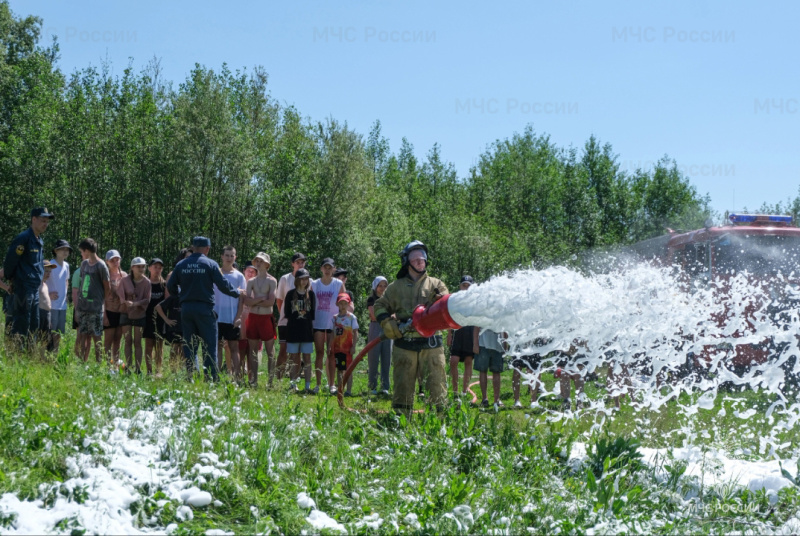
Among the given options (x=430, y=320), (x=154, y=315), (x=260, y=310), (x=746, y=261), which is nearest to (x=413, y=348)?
(x=430, y=320)

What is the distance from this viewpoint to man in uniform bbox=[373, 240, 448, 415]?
718 centimetres

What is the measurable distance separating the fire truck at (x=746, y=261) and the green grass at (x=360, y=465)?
5.46 metres

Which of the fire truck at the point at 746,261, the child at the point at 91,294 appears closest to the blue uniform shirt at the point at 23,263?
the child at the point at 91,294

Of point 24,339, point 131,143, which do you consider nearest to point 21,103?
point 131,143

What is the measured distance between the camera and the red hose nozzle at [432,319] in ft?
21.0

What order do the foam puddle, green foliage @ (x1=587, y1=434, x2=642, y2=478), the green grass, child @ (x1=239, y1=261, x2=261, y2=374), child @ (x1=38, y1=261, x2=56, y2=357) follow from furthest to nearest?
child @ (x1=239, y1=261, x2=261, y2=374), child @ (x1=38, y1=261, x2=56, y2=357), green foliage @ (x1=587, y1=434, x2=642, y2=478), the green grass, the foam puddle

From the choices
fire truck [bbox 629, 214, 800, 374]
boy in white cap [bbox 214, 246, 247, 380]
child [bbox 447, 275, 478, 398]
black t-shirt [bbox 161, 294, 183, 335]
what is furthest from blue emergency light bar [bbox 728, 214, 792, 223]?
black t-shirt [bbox 161, 294, 183, 335]

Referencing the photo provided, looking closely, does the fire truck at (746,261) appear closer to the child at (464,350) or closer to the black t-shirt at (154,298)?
the child at (464,350)

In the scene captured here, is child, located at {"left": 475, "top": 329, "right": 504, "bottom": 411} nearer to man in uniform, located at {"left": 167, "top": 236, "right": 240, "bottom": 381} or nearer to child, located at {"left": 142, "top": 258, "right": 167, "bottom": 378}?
man in uniform, located at {"left": 167, "top": 236, "right": 240, "bottom": 381}

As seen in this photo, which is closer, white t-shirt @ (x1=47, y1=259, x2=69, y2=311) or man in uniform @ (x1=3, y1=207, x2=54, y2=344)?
man in uniform @ (x1=3, y1=207, x2=54, y2=344)

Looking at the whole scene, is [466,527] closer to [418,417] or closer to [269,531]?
[269,531]

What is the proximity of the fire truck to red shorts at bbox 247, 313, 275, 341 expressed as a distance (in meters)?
6.41

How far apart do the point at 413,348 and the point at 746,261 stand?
310 inches

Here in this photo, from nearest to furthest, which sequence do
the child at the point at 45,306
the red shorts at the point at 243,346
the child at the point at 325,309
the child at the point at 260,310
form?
the child at the point at 45,306 → the child at the point at 260,310 → the red shorts at the point at 243,346 → the child at the point at 325,309
